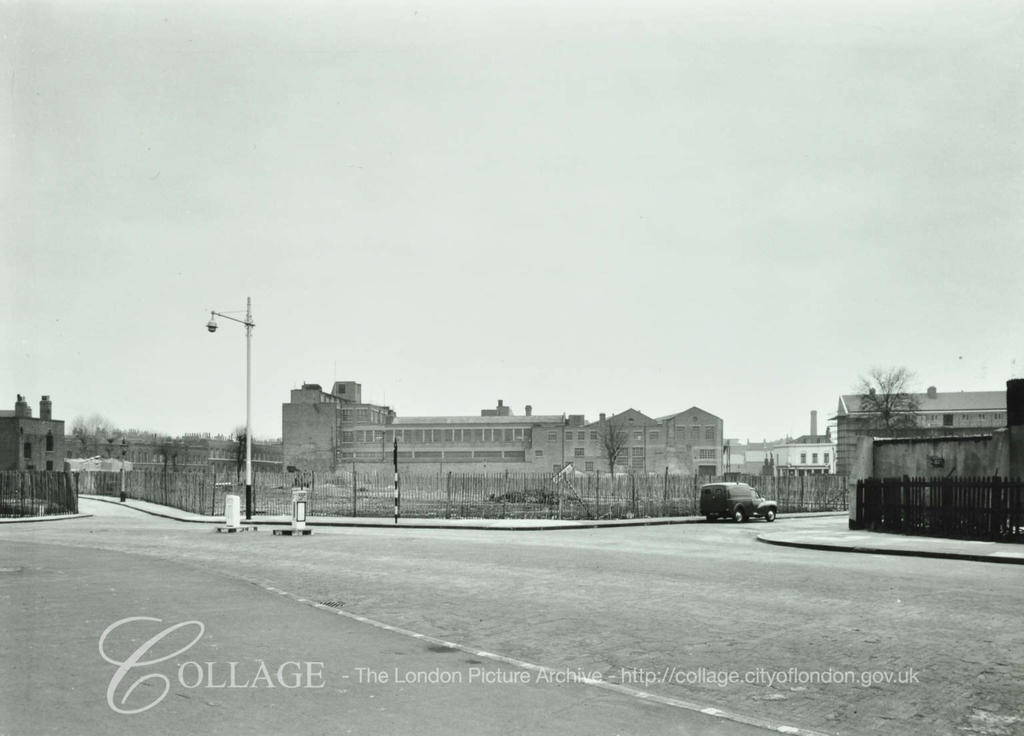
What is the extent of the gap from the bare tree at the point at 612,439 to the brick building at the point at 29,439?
58.4 metres

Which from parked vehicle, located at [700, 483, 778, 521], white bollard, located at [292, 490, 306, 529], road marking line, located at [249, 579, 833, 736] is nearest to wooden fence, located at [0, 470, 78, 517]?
white bollard, located at [292, 490, 306, 529]

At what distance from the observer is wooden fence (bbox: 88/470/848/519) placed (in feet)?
138

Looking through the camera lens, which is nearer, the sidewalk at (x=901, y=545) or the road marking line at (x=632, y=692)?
the road marking line at (x=632, y=692)

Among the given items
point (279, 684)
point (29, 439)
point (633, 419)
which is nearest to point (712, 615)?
point (279, 684)

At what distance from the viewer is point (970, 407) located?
113 m

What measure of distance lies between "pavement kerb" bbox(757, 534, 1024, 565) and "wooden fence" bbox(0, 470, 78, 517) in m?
32.3

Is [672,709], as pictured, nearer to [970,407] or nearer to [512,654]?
[512,654]

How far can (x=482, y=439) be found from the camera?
120438 millimetres

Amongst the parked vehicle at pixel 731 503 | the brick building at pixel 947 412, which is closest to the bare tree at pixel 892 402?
the brick building at pixel 947 412

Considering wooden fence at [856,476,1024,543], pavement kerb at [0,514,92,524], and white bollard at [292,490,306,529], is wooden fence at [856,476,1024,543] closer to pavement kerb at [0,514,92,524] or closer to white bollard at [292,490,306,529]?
white bollard at [292,490,306,529]

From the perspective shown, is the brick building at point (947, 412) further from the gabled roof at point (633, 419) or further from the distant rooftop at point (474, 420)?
the distant rooftop at point (474, 420)

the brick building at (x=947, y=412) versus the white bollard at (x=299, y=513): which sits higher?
the brick building at (x=947, y=412)

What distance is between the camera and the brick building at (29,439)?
3236 inches

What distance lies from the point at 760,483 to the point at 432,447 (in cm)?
7325
